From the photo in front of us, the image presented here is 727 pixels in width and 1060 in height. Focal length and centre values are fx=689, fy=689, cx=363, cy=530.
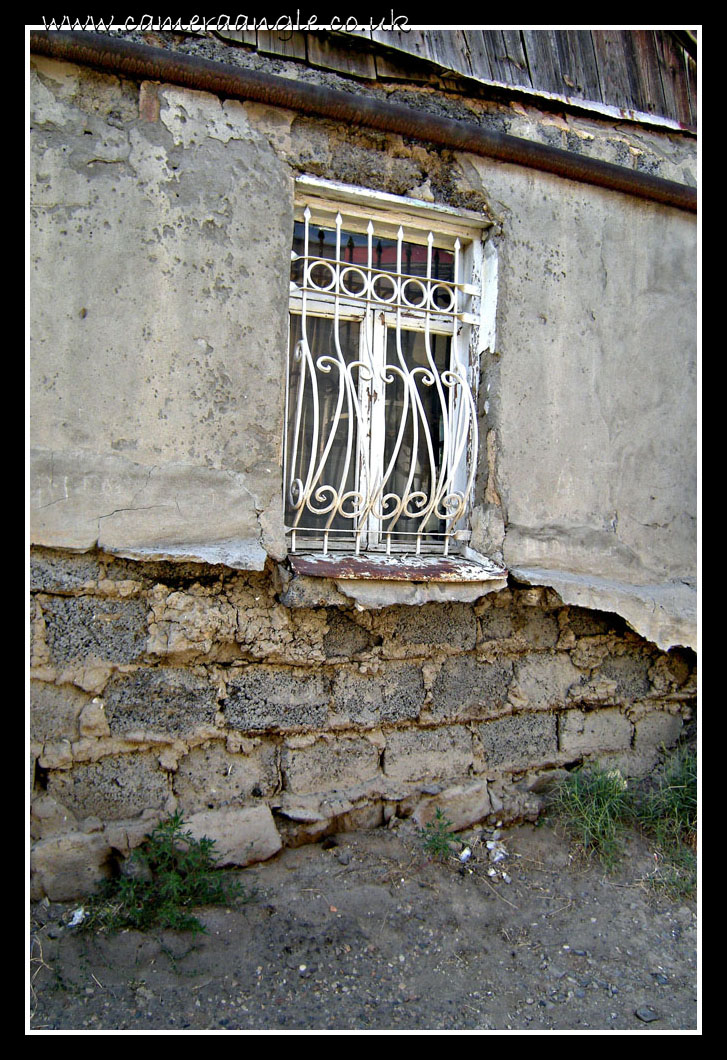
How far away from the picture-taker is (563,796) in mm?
3383

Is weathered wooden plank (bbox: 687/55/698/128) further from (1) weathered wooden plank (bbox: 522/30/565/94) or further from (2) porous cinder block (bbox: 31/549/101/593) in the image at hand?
(2) porous cinder block (bbox: 31/549/101/593)

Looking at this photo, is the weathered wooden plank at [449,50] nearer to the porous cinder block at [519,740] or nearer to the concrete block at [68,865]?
the porous cinder block at [519,740]

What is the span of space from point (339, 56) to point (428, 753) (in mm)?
3166

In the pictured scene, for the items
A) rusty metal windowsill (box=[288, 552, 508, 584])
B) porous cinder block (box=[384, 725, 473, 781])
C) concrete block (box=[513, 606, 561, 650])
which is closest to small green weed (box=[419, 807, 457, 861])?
porous cinder block (box=[384, 725, 473, 781])

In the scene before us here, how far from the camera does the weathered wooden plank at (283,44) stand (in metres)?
2.90

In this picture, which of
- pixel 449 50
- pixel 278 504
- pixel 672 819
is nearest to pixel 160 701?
pixel 278 504

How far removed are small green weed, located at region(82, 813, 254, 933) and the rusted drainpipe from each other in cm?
287

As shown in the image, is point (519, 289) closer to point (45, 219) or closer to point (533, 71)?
point (533, 71)

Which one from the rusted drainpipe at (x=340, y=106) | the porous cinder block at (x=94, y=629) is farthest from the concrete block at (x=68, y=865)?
the rusted drainpipe at (x=340, y=106)

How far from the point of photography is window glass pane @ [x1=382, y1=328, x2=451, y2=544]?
10.5 feet

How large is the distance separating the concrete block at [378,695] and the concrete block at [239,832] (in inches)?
20.1

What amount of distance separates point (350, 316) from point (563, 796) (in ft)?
8.32

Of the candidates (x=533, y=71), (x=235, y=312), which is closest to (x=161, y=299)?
(x=235, y=312)

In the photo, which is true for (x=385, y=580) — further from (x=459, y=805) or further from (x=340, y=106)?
(x=340, y=106)
